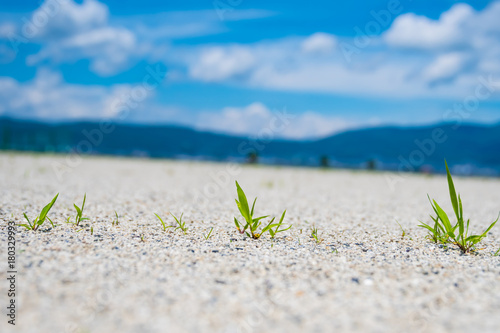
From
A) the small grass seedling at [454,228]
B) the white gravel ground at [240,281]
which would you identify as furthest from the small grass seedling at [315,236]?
the small grass seedling at [454,228]

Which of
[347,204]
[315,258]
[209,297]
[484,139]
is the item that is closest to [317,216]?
[347,204]

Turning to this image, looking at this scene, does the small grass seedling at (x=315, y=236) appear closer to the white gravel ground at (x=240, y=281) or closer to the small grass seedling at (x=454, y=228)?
the white gravel ground at (x=240, y=281)

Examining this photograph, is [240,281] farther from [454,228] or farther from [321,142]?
[321,142]

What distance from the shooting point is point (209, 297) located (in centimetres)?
303

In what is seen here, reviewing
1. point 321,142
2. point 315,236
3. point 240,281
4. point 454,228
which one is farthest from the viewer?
point 321,142

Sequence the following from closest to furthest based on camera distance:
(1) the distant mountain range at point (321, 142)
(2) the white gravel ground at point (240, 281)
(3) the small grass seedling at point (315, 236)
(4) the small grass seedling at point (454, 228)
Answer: (2) the white gravel ground at point (240, 281), (4) the small grass seedling at point (454, 228), (3) the small grass seedling at point (315, 236), (1) the distant mountain range at point (321, 142)

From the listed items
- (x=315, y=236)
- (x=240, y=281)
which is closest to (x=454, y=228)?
(x=315, y=236)

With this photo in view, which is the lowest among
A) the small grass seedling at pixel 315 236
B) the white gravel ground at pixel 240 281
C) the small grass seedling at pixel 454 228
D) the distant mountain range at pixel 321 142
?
the white gravel ground at pixel 240 281

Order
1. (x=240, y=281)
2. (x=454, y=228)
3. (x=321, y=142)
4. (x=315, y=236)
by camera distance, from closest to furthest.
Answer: (x=240, y=281)
(x=454, y=228)
(x=315, y=236)
(x=321, y=142)

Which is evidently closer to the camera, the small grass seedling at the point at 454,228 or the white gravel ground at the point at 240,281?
the white gravel ground at the point at 240,281

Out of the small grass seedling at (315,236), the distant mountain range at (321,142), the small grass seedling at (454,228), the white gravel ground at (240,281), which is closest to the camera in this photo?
the white gravel ground at (240,281)

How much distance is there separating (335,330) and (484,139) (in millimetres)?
79293

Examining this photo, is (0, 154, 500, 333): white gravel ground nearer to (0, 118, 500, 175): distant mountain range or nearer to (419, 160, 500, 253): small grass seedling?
(419, 160, 500, 253): small grass seedling

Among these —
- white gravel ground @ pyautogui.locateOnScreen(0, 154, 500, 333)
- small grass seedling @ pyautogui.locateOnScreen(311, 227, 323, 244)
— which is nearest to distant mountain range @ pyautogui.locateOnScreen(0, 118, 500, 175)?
small grass seedling @ pyautogui.locateOnScreen(311, 227, 323, 244)
